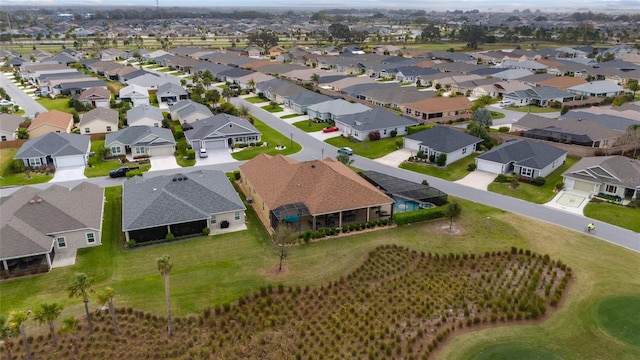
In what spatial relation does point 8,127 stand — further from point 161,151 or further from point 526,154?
point 526,154

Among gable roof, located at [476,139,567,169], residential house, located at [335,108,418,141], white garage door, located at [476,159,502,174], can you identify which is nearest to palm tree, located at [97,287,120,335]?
white garage door, located at [476,159,502,174]

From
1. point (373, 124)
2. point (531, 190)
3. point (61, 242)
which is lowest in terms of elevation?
point (531, 190)

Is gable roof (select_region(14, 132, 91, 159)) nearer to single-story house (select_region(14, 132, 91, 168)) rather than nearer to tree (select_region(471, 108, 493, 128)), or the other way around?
single-story house (select_region(14, 132, 91, 168))

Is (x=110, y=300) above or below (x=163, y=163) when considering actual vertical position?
above

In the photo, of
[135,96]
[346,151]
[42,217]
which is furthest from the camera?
[135,96]

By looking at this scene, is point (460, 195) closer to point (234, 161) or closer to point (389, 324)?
point (389, 324)

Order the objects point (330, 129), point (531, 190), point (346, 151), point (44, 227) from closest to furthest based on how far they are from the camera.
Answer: point (44, 227) → point (531, 190) → point (346, 151) → point (330, 129)

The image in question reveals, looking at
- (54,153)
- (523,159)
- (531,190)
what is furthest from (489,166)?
(54,153)
